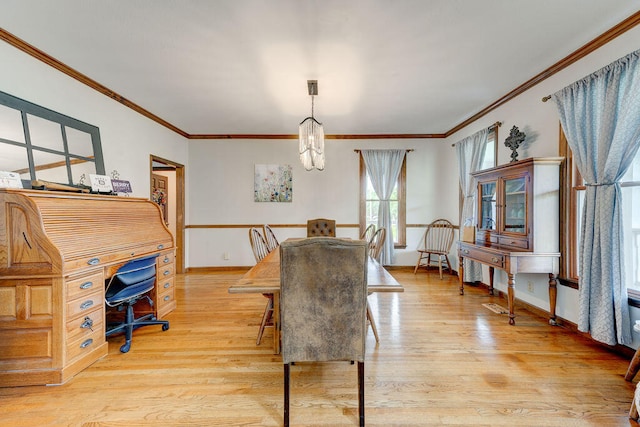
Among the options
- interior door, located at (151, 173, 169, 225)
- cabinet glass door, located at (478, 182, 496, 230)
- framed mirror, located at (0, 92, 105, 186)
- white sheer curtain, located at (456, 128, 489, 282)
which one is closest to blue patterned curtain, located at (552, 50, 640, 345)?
cabinet glass door, located at (478, 182, 496, 230)

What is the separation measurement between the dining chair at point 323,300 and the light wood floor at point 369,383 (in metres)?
0.34

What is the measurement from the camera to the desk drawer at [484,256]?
9.02 ft

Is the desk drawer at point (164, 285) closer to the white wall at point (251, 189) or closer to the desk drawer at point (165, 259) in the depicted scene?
the desk drawer at point (165, 259)

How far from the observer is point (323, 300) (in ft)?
4.56

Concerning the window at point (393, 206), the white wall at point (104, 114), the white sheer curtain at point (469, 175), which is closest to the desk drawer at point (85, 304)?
the white wall at point (104, 114)

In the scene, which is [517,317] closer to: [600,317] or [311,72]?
[600,317]

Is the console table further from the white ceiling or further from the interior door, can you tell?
the interior door

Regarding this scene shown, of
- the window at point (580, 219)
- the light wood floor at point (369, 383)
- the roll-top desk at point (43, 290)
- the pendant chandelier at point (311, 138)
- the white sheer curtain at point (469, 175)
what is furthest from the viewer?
the white sheer curtain at point (469, 175)

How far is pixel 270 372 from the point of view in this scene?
6.35 ft

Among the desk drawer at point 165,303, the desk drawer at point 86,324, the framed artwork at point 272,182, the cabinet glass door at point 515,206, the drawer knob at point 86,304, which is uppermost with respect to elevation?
the framed artwork at point 272,182

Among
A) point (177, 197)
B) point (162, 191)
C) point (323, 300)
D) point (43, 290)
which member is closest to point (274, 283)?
point (323, 300)

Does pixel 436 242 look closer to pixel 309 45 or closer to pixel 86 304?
pixel 309 45

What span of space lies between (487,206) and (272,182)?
3.41m

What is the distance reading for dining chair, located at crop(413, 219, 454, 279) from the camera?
4.75m
